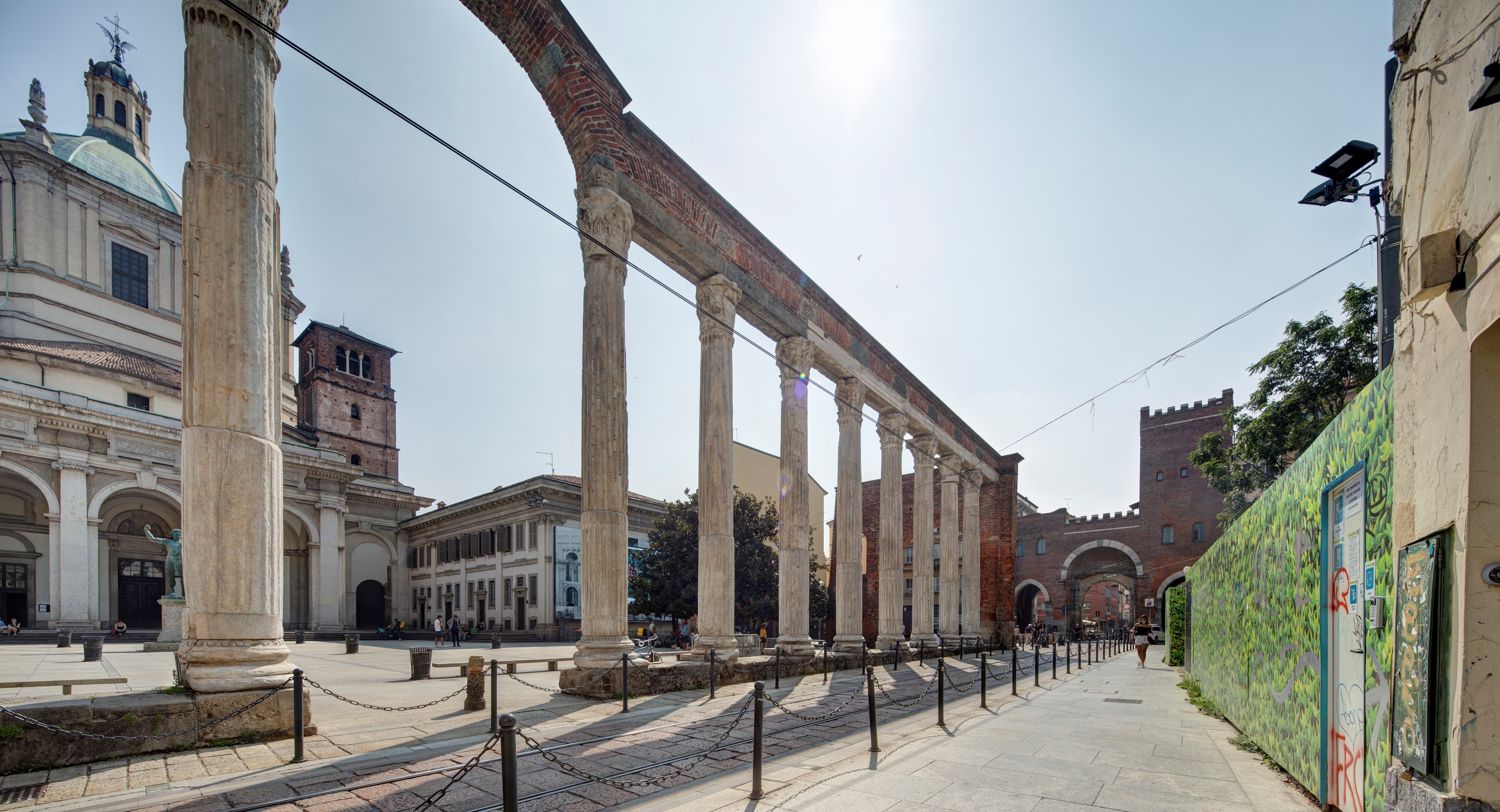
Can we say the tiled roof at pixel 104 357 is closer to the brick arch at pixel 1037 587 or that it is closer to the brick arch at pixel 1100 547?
the brick arch at pixel 1037 587

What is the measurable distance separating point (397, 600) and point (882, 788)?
4787 centimetres

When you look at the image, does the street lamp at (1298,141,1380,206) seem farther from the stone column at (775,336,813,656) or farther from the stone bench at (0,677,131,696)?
the stone bench at (0,677,131,696)

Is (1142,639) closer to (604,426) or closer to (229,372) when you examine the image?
(604,426)

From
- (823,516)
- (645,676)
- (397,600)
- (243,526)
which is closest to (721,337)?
(645,676)

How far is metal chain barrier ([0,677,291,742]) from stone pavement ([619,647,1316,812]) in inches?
143

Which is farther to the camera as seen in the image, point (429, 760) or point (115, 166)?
point (115, 166)

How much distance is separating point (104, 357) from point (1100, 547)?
5529 cm

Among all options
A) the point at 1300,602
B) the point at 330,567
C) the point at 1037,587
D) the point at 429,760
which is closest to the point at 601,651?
the point at 429,760

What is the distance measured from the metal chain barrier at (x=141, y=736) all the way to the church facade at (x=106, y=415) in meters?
19.4

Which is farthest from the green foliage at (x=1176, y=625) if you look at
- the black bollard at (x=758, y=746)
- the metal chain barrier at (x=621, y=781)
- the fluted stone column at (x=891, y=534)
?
the black bollard at (x=758, y=746)

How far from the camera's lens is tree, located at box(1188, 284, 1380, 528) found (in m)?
18.6

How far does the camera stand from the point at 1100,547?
→ 151 ft

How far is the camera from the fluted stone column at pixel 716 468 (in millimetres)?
12719

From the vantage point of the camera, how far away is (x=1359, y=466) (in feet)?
14.0
